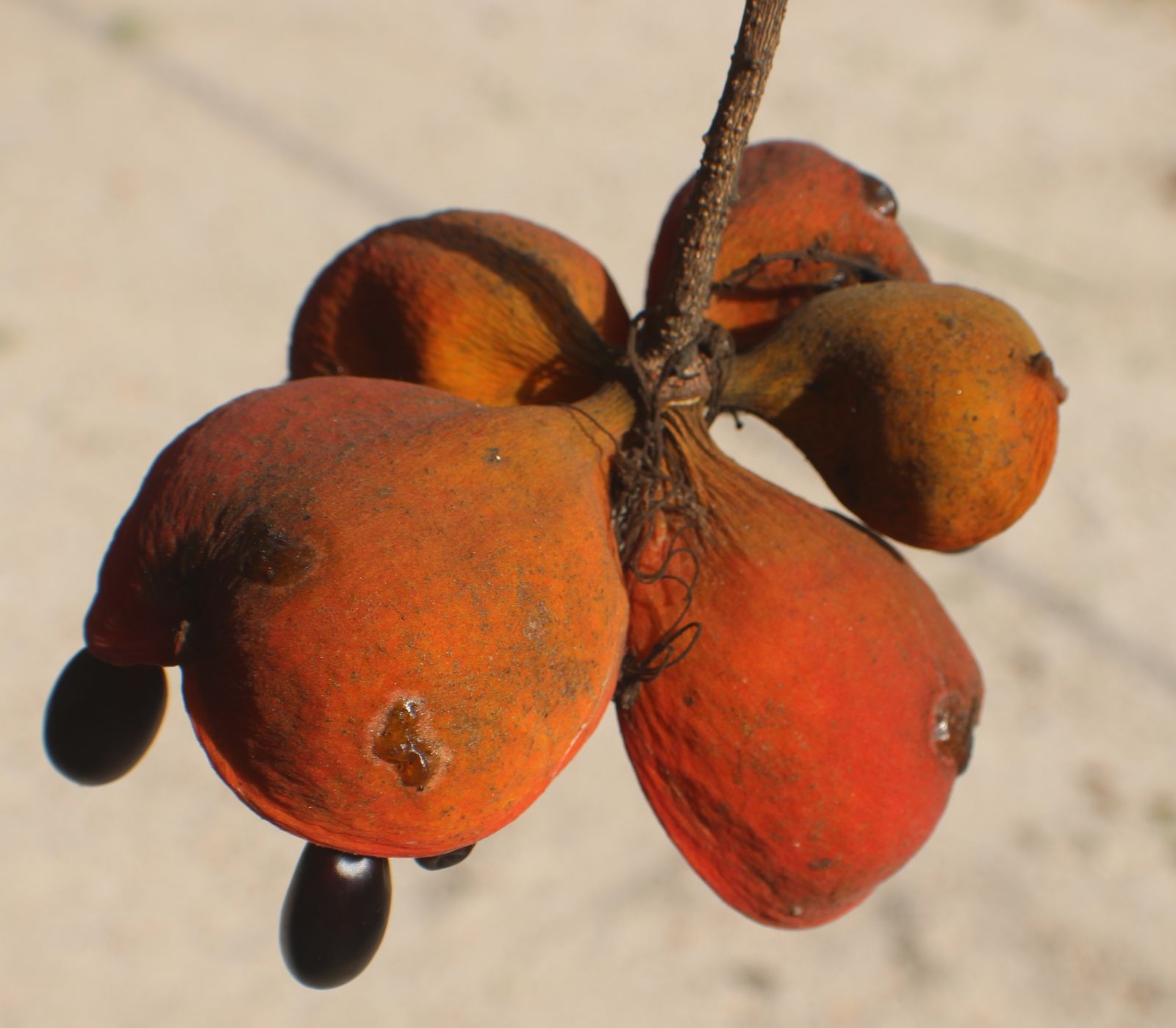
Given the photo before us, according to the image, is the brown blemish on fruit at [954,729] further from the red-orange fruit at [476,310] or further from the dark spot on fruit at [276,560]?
the dark spot on fruit at [276,560]

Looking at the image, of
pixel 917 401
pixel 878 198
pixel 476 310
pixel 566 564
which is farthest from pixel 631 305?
pixel 566 564

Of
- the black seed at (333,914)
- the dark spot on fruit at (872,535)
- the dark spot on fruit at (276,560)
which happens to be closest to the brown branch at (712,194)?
the dark spot on fruit at (872,535)

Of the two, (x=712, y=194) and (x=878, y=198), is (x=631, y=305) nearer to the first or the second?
(x=878, y=198)

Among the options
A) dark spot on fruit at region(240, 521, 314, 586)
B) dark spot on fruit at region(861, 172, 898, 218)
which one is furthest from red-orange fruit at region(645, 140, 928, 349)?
dark spot on fruit at region(240, 521, 314, 586)

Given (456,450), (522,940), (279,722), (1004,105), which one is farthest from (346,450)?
(1004,105)

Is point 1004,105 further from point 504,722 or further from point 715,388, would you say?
point 504,722
